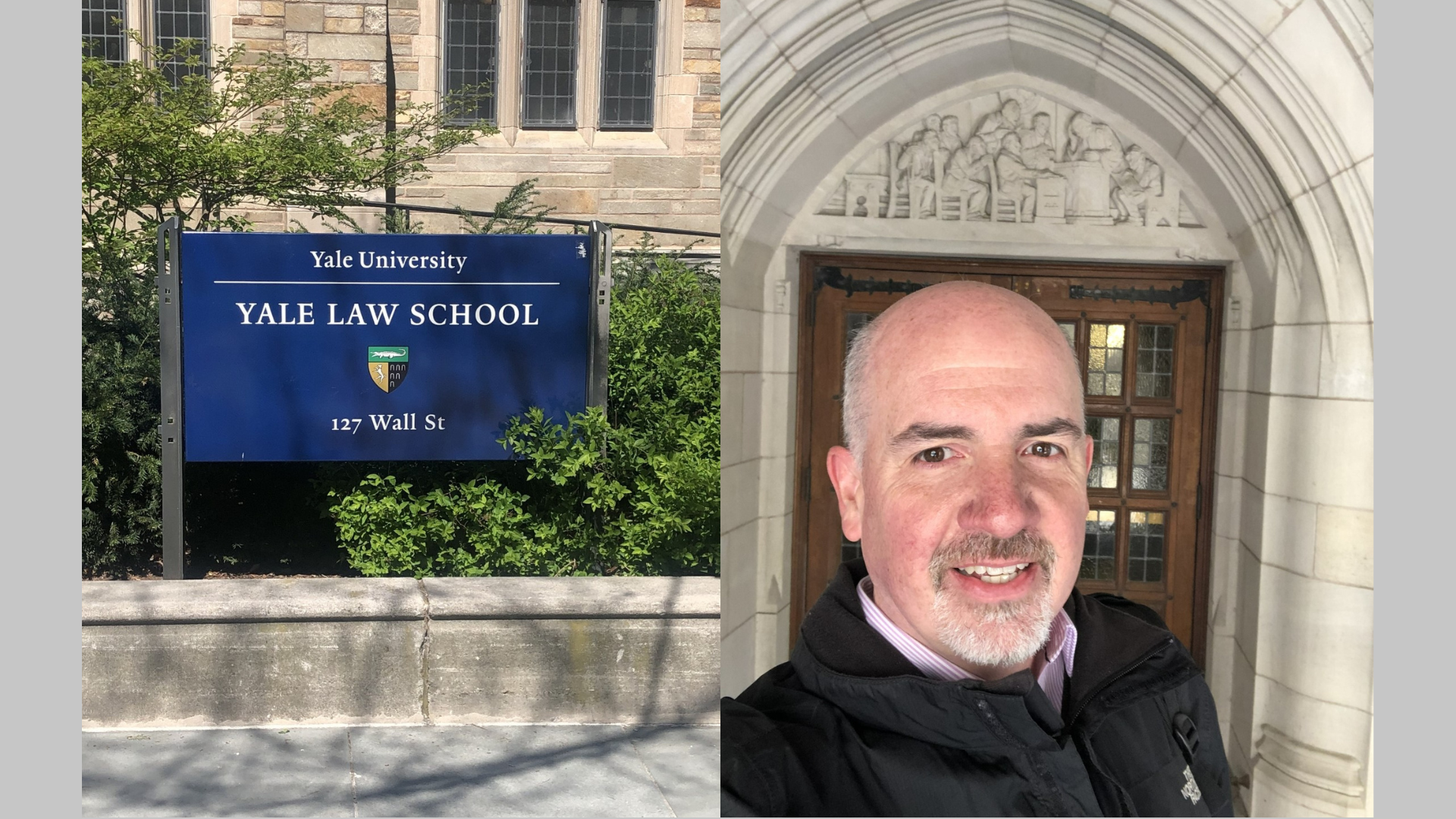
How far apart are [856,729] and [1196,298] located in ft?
2.89

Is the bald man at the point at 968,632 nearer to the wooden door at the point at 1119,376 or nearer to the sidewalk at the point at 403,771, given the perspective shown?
the wooden door at the point at 1119,376

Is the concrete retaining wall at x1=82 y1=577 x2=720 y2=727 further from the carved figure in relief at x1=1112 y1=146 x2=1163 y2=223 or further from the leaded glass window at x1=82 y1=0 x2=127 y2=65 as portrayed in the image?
the leaded glass window at x1=82 y1=0 x2=127 y2=65

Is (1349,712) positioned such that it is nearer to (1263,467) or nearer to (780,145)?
(1263,467)

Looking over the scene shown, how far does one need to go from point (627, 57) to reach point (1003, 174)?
24.4 ft

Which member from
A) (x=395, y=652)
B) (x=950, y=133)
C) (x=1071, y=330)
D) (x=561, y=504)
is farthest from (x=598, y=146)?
(x=1071, y=330)

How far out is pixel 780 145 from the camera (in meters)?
2.12

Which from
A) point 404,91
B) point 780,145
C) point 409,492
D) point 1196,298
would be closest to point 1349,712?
point 1196,298

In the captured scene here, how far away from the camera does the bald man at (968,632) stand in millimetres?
1982

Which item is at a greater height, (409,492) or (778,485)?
(778,485)

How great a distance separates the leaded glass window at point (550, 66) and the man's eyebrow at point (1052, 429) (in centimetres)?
764

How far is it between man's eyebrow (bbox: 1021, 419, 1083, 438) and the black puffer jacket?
297mm

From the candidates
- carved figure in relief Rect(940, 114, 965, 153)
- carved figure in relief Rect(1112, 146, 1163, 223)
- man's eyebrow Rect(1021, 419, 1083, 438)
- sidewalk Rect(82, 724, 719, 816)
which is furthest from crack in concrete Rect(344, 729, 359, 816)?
carved figure in relief Rect(1112, 146, 1163, 223)

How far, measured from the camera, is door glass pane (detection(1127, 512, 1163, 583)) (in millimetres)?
2105

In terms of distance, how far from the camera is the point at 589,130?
30.1 ft
